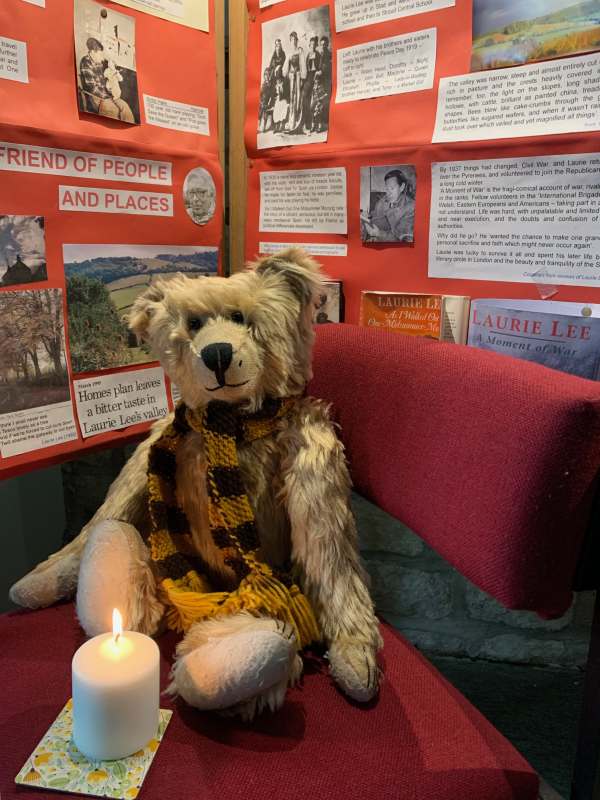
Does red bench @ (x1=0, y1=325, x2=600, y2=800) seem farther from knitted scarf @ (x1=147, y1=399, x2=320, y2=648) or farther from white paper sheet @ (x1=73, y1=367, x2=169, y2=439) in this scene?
white paper sheet @ (x1=73, y1=367, x2=169, y2=439)

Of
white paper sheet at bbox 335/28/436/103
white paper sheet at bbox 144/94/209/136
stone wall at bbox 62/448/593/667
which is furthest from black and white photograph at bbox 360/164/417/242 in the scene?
stone wall at bbox 62/448/593/667

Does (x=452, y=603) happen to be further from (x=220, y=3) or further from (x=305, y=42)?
(x=220, y=3)

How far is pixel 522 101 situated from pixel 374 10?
0.31 meters

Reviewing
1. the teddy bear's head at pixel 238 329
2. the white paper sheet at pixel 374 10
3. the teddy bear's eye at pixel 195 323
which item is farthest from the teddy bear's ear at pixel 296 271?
the white paper sheet at pixel 374 10

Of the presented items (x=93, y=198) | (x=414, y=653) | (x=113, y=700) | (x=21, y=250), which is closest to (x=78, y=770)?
(x=113, y=700)

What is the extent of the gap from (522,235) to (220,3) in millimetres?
762

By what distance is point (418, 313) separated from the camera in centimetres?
108

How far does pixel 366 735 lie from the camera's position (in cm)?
72

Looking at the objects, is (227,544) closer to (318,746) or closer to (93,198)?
(318,746)

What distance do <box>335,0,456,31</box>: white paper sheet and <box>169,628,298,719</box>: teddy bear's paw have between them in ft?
3.13

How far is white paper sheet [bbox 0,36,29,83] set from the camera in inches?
36.3

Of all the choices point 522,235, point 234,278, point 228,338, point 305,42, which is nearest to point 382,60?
point 305,42

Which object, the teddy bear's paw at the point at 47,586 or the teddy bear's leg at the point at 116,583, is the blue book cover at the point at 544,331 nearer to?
the teddy bear's leg at the point at 116,583

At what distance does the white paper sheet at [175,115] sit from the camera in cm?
112
